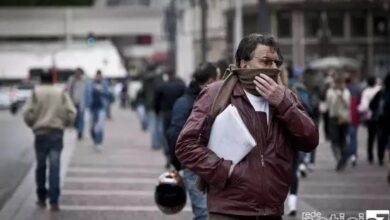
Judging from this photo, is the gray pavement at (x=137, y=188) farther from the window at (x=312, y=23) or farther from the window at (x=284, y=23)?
the window at (x=284, y=23)

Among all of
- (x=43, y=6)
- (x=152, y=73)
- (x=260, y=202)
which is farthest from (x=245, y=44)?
(x=43, y=6)

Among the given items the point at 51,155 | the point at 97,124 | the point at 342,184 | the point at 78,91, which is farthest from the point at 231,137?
the point at 78,91

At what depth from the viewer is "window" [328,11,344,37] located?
50519 millimetres

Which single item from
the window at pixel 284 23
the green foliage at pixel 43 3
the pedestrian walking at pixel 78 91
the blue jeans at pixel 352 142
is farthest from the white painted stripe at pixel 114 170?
the window at pixel 284 23

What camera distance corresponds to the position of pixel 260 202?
237 inches

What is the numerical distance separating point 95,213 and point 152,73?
12573 millimetres

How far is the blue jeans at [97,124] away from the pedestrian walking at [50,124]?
956cm

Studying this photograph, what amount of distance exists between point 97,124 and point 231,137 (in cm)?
1675

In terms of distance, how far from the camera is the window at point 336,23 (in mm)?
50519

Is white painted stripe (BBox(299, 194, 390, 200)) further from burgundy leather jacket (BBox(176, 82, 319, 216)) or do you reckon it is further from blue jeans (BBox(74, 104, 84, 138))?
blue jeans (BBox(74, 104, 84, 138))

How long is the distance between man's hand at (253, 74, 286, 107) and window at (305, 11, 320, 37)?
46.7 meters

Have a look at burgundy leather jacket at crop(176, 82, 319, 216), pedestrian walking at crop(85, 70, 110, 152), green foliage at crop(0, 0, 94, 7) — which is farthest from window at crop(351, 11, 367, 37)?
burgundy leather jacket at crop(176, 82, 319, 216)

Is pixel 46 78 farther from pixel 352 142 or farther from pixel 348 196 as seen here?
pixel 352 142

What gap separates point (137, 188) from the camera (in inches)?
615
